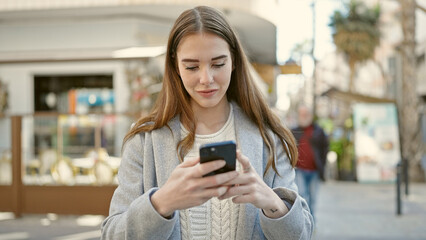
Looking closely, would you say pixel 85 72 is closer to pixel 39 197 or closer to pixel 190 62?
pixel 39 197

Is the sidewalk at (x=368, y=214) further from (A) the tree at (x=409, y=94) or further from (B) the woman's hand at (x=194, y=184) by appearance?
(B) the woman's hand at (x=194, y=184)

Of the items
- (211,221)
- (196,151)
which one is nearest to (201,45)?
(196,151)

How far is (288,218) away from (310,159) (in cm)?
699

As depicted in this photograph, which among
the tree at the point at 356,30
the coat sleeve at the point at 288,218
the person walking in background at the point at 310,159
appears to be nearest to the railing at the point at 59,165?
the person walking in background at the point at 310,159

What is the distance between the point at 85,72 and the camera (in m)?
12.9

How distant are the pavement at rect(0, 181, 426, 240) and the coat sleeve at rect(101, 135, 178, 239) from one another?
20.4 ft

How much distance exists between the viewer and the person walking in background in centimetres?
848

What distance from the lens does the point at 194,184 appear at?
1420 mm

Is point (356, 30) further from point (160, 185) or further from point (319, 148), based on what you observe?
point (160, 185)

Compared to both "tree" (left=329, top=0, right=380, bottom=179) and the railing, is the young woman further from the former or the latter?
"tree" (left=329, top=0, right=380, bottom=179)

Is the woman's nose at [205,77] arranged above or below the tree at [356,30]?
below

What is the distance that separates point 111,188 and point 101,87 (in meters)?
4.08

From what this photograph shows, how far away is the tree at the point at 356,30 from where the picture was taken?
3603cm

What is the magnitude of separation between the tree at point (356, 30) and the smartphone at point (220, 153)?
35529 mm
